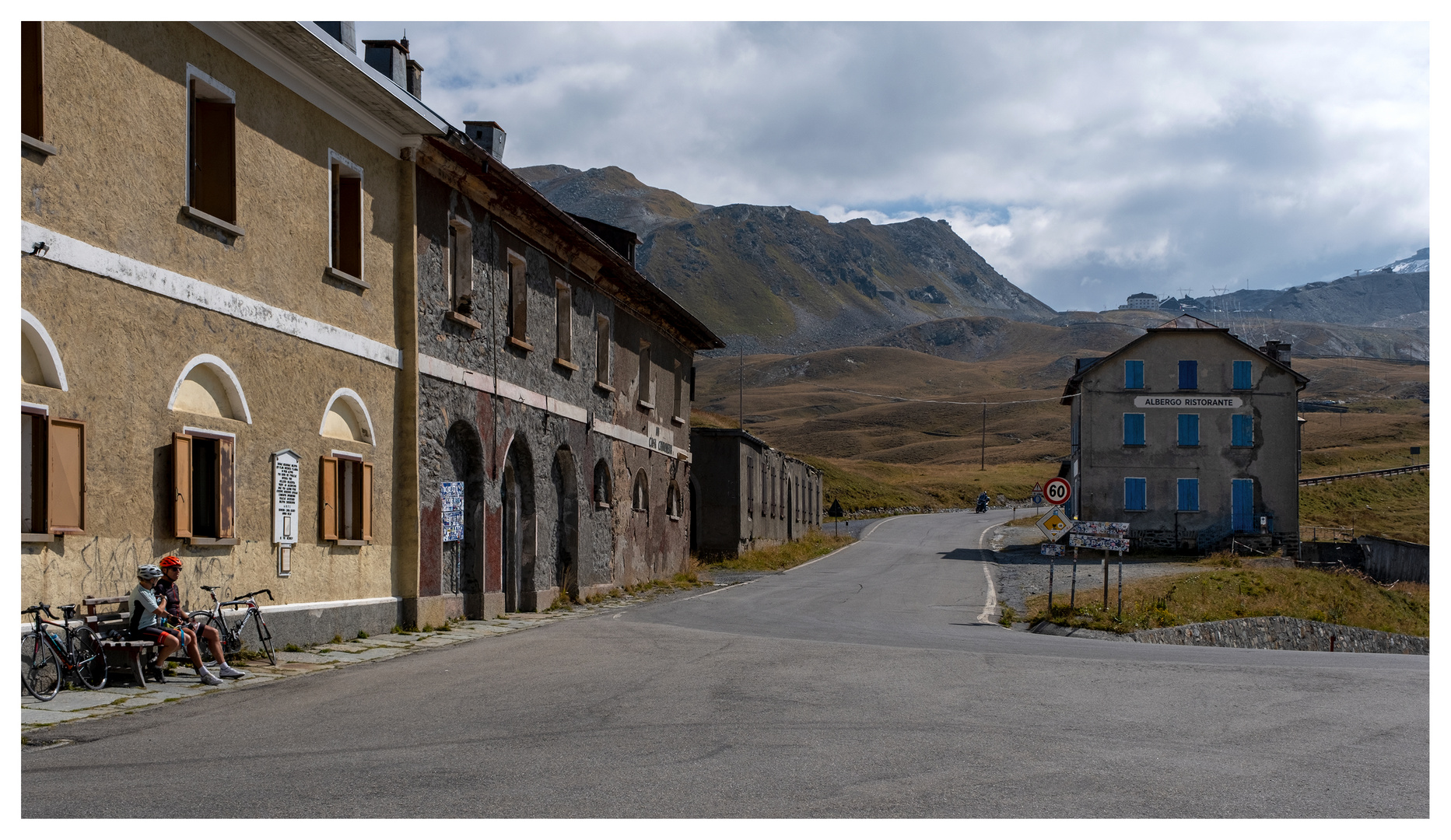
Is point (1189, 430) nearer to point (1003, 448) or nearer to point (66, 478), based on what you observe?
point (66, 478)

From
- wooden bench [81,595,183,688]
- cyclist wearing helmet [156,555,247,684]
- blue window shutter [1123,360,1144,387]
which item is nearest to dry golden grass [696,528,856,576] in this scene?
blue window shutter [1123,360,1144,387]

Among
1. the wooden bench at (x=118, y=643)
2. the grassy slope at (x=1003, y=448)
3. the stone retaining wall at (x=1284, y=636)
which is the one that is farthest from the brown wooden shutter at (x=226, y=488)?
the grassy slope at (x=1003, y=448)

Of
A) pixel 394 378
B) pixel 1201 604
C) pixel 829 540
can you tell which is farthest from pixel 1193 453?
pixel 394 378

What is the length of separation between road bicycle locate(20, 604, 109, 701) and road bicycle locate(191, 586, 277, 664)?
135 centimetres

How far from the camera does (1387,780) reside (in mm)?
7316

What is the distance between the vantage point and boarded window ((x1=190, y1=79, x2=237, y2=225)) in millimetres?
13703

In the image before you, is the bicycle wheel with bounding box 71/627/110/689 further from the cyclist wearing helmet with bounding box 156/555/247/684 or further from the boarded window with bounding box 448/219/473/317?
the boarded window with bounding box 448/219/473/317

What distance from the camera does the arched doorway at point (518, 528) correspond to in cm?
2169

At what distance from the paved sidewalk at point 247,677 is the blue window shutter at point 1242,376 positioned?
35.3m

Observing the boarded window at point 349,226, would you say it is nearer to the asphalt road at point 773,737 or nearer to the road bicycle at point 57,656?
the asphalt road at point 773,737

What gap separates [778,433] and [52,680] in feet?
558

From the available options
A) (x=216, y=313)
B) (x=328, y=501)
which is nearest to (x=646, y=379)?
(x=328, y=501)

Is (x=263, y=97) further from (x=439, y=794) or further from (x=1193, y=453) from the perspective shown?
(x=1193, y=453)

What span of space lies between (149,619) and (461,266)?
951 centimetres
